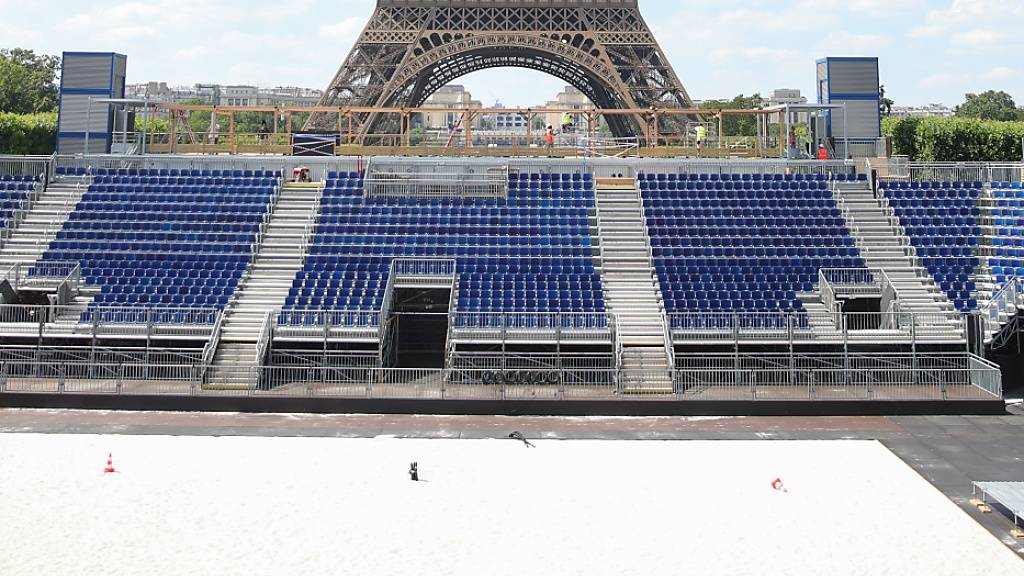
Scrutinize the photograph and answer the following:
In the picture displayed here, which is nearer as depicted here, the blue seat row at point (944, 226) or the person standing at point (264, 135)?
the blue seat row at point (944, 226)

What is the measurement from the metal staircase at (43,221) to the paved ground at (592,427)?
9567 millimetres

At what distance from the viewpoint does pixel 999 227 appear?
32.7 m

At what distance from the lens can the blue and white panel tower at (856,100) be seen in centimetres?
4150

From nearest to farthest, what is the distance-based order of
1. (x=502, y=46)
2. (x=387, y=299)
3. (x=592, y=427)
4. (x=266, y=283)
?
(x=592, y=427) → (x=387, y=299) → (x=266, y=283) → (x=502, y=46)

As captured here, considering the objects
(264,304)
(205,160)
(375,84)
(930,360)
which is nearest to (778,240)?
(930,360)

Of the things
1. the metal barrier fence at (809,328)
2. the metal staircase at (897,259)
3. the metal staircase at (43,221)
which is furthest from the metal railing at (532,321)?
the metal staircase at (43,221)

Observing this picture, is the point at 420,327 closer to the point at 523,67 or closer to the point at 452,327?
the point at 452,327

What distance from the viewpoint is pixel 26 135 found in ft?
177

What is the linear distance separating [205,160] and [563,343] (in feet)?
65.7

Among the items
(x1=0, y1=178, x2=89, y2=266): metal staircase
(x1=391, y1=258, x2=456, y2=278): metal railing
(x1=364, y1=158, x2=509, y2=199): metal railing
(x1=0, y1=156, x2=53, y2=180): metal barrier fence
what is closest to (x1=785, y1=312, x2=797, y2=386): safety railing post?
(x1=391, y1=258, x2=456, y2=278): metal railing

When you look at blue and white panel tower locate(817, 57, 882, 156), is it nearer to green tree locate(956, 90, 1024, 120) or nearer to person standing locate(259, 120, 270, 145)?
person standing locate(259, 120, 270, 145)

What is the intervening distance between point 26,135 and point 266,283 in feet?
109

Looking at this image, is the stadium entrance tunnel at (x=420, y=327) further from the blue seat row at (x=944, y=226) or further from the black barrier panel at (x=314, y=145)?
the blue seat row at (x=944, y=226)

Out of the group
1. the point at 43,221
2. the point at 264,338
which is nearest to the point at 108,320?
the point at 264,338
